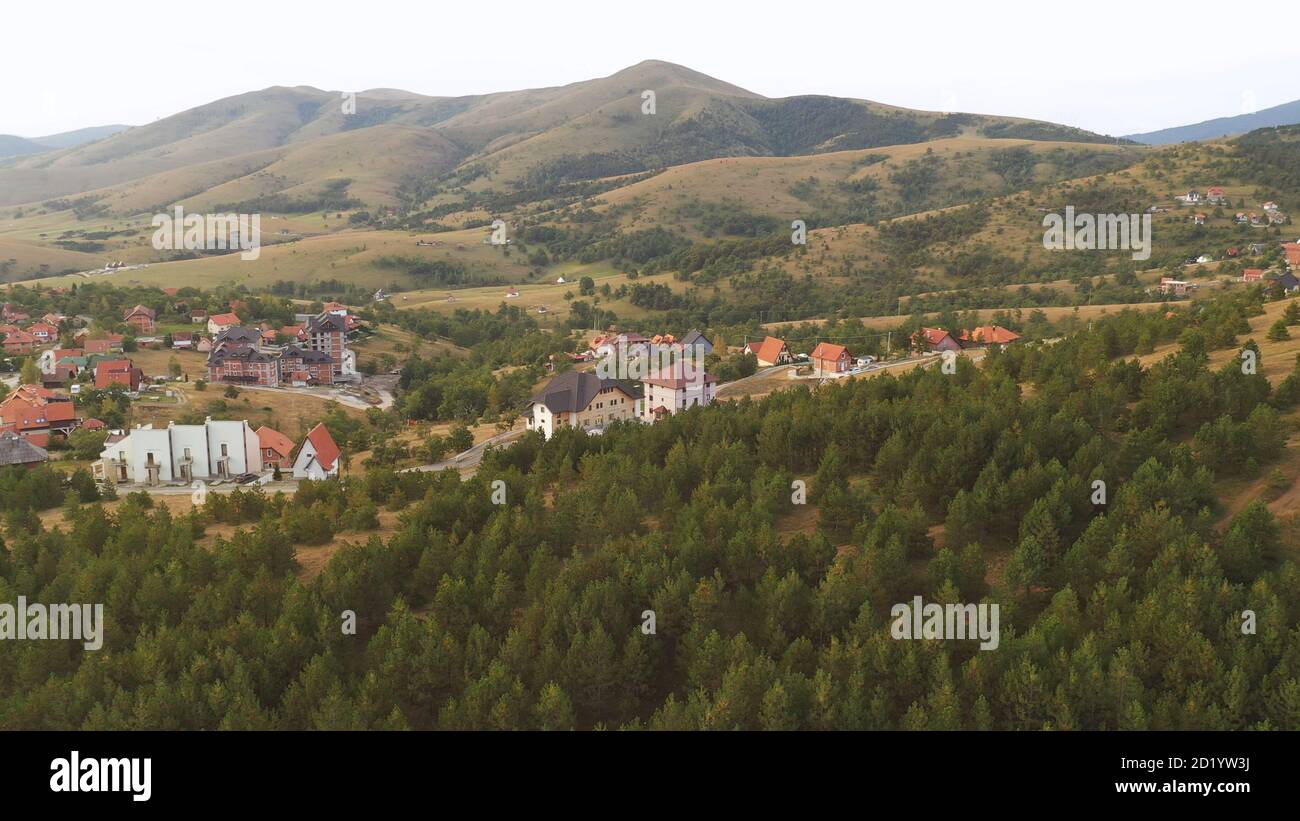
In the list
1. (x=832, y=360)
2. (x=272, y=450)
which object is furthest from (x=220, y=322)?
(x=832, y=360)

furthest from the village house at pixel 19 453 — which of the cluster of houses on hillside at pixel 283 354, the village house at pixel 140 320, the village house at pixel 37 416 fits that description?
Answer: the village house at pixel 140 320

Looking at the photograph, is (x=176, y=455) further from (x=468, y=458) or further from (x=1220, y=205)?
(x=1220, y=205)

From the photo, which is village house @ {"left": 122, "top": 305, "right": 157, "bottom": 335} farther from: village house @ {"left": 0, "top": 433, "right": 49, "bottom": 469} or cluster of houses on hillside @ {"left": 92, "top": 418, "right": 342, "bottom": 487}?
cluster of houses on hillside @ {"left": 92, "top": 418, "right": 342, "bottom": 487}

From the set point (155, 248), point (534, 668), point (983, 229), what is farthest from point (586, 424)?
point (155, 248)

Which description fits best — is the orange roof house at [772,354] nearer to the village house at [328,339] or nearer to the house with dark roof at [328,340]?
the house with dark roof at [328,340]

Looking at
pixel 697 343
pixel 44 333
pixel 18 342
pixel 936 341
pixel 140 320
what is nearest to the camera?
pixel 936 341

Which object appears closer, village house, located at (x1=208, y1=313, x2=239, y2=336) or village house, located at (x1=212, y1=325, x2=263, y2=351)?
village house, located at (x1=212, y1=325, x2=263, y2=351)

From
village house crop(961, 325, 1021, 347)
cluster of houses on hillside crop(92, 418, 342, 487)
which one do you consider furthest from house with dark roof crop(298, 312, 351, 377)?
village house crop(961, 325, 1021, 347)
